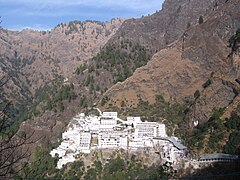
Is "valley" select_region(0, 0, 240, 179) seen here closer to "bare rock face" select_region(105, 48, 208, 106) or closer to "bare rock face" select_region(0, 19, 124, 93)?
"bare rock face" select_region(105, 48, 208, 106)

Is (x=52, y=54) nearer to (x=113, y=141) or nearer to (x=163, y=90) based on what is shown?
(x=163, y=90)

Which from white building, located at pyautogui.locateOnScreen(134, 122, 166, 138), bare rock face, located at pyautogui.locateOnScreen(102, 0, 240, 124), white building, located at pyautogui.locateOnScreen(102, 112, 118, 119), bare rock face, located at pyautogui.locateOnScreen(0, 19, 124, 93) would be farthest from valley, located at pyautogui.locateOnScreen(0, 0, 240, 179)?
bare rock face, located at pyautogui.locateOnScreen(0, 19, 124, 93)

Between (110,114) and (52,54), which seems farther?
(52,54)

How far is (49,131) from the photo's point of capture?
75375 mm

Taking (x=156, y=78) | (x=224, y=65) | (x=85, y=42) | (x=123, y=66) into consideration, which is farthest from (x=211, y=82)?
(x=85, y=42)

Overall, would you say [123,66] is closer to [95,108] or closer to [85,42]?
[95,108]

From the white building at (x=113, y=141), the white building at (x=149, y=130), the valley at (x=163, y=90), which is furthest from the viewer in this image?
the white building at (x=149, y=130)

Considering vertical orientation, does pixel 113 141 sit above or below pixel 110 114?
below

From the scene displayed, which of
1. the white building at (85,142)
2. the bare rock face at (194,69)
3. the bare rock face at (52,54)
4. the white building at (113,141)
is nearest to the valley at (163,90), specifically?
the bare rock face at (194,69)

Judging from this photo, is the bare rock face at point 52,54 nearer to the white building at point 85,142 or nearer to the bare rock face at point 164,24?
the bare rock face at point 164,24

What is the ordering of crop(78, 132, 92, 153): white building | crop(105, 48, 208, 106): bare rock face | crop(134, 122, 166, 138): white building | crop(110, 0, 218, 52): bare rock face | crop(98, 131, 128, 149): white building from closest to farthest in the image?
crop(98, 131, 128, 149): white building < crop(78, 132, 92, 153): white building < crop(134, 122, 166, 138): white building < crop(105, 48, 208, 106): bare rock face < crop(110, 0, 218, 52): bare rock face

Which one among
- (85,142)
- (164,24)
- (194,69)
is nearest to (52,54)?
(164,24)

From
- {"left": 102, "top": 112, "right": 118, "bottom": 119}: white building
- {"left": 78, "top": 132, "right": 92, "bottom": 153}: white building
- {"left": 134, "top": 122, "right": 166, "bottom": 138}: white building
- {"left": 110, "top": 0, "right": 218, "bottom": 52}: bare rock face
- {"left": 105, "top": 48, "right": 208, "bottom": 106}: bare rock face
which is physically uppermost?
{"left": 110, "top": 0, "right": 218, "bottom": 52}: bare rock face

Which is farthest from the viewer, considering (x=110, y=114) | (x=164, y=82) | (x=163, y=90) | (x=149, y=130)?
(x=164, y=82)
